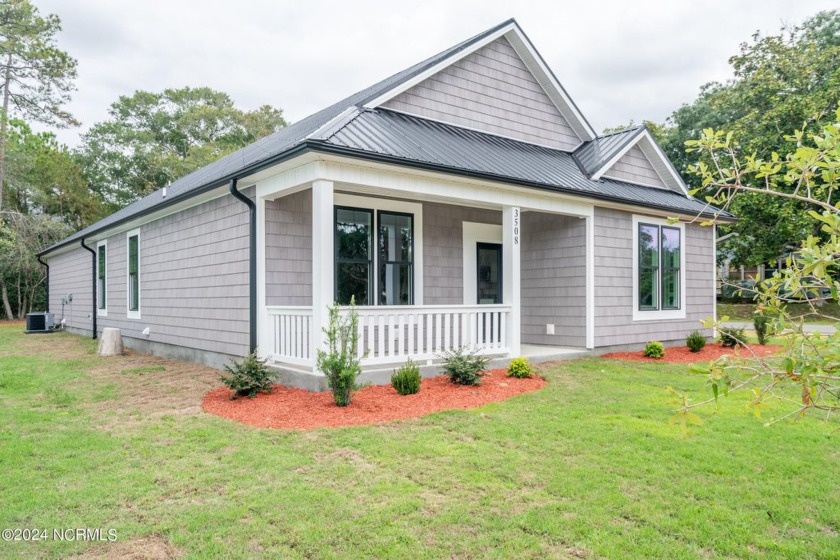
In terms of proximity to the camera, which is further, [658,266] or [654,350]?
[658,266]

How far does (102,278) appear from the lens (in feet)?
47.6

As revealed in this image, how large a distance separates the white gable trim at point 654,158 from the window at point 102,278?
1276 centimetres

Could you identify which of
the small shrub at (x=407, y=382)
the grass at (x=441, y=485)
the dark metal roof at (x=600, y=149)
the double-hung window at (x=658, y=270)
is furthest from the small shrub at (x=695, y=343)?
the small shrub at (x=407, y=382)

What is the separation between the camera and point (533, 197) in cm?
860

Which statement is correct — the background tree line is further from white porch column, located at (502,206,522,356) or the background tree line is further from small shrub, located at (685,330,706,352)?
small shrub, located at (685,330,706,352)

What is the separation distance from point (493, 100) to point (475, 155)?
8.64 ft

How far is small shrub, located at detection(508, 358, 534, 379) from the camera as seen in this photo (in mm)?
7477

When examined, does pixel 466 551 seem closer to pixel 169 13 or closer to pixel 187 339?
pixel 187 339

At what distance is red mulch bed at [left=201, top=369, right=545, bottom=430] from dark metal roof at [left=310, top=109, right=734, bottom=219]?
9.53ft

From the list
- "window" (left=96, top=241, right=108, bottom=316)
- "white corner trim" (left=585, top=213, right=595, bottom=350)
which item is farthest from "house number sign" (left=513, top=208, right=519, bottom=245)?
"window" (left=96, top=241, right=108, bottom=316)

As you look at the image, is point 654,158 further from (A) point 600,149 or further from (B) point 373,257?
(B) point 373,257

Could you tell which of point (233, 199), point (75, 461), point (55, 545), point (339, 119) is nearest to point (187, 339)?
point (233, 199)

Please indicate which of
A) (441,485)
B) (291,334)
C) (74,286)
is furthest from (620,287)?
(74,286)

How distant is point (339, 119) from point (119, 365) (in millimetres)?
6169
